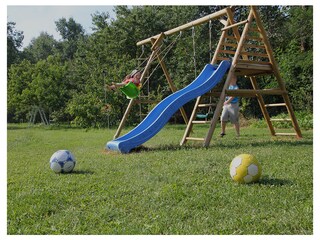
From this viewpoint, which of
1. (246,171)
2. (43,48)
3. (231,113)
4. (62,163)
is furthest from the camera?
(43,48)

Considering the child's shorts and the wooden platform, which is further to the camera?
the child's shorts

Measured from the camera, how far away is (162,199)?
139 inches

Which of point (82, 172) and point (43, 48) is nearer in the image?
point (82, 172)

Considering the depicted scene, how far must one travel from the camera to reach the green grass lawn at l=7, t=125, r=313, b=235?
2842mm

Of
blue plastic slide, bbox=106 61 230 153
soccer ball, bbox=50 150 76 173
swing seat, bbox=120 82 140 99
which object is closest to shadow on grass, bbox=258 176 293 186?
soccer ball, bbox=50 150 76 173

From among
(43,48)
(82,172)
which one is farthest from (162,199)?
(43,48)

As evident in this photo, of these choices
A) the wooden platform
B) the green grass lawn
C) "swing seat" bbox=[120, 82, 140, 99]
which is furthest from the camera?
"swing seat" bbox=[120, 82, 140, 99]

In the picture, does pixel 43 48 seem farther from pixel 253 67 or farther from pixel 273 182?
pixel 273 182

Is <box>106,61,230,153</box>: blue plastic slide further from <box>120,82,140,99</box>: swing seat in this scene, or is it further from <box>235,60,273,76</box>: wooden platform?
<box>120,82,140,99</box>: swing seat

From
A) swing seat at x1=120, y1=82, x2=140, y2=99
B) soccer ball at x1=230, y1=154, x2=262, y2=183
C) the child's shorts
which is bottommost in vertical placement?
soccer ball at x1=230, y1=154, x2=262, y2=183

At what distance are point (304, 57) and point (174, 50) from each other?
8.17 m

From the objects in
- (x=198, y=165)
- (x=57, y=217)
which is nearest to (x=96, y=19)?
(x=198, y=165)

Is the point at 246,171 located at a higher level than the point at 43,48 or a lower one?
lower
